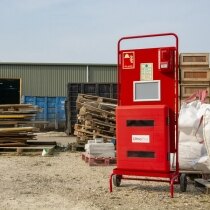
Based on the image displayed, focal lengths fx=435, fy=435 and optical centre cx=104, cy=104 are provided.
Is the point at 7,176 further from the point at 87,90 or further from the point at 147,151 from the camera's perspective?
the point at 87,90

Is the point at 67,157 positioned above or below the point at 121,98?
below

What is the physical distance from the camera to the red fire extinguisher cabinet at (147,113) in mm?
6453

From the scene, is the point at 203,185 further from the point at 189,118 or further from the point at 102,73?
the point at 102,73

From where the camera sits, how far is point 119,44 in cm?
707

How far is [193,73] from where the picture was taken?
9.31 metres

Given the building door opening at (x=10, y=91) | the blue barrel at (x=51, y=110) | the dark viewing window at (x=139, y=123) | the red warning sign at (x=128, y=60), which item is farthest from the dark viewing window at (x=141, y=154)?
the building door opening at (x=10, y=91)

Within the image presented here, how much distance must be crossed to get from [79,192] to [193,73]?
402 centimetres

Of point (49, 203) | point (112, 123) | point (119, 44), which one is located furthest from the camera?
point (112, 123)

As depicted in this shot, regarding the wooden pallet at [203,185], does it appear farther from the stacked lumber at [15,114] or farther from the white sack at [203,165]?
the stacked lumber at [15,114]

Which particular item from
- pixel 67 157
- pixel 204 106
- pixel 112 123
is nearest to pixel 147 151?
pixel 204 106

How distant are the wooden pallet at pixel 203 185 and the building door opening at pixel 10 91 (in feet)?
82.4

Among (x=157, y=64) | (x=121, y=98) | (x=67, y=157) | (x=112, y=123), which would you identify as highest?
(x=157, y=64)

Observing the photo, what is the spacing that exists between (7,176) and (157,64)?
376 centimetres

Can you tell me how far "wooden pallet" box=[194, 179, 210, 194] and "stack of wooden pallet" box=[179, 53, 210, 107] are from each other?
2.65 m
